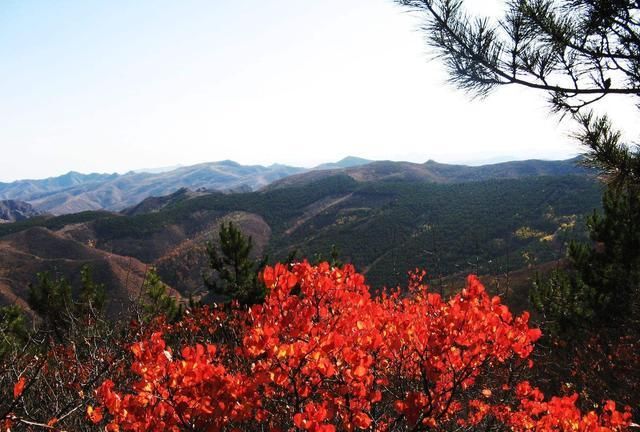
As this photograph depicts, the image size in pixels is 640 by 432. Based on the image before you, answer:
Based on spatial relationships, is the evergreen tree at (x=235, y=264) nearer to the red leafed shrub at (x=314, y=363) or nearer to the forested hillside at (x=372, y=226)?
the red leafed shrub at (x=314, y=363)

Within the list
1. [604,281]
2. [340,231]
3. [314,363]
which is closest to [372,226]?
[340,231]

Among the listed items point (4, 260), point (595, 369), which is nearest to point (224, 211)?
point (4, 260)

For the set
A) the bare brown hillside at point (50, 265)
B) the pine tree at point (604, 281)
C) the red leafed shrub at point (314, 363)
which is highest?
the red leafed shrub at point (314, 363)

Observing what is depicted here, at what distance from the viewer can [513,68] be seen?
230 inches

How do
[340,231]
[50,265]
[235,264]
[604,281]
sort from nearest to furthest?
[604,281], [235,264], [50,265], [340,231]

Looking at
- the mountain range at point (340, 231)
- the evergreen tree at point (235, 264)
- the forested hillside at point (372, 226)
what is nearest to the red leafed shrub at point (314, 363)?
the evergreen tree at point (235, 264)

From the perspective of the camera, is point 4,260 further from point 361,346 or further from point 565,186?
point 565,186

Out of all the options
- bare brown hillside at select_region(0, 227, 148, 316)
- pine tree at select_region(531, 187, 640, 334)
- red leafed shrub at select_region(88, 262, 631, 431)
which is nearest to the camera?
red leafed shrub at select_region(88, 262, 631, 431)

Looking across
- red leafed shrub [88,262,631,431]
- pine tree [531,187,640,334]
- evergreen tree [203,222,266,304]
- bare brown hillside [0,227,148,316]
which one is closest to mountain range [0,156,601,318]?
bare brown hillside [0,227,148,316]

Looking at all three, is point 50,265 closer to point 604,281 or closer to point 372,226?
point 372,226

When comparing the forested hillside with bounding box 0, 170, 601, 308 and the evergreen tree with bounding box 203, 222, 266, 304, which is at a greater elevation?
the evergreen tree with bounding box 203, 222, 266, 304

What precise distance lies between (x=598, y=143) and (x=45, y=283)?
73.4 feet

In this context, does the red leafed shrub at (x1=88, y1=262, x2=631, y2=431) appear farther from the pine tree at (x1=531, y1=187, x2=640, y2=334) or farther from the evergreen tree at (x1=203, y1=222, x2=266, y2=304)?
the evergreen tree at (x1=203, y1=222, x2=266, y2=304)

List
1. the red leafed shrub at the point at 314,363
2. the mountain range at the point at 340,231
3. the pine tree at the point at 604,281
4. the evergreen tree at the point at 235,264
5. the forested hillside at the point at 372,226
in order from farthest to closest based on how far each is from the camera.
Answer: the forested hillside at the point at 372,226
the mountain range at the point at 340,231
the evergreen tree at the point at 235,264
the pine tree at the point at 604,281
the red leafed shrub at the point at 314,363
